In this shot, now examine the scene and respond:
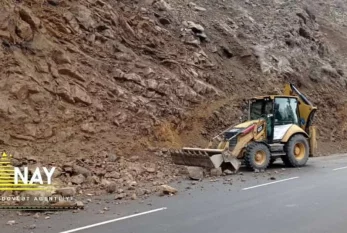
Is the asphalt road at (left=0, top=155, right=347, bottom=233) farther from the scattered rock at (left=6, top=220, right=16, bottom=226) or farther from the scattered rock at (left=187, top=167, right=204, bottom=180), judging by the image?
the scattered rock at (left=187, top=167, right=204, bottom=180)

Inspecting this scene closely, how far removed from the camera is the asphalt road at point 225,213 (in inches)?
266

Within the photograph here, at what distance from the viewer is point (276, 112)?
15.0m

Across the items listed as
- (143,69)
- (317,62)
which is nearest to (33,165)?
(143,69)

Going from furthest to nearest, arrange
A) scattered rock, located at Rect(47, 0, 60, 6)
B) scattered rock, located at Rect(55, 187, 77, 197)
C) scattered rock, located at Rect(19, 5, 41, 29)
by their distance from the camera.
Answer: scattered rock, located at Rect(47, 0, 60, 6) < scattered rock, located at Rect(19, 5, 41, 29) < scattered rock, located at Rect(55, 187, 77, 197)

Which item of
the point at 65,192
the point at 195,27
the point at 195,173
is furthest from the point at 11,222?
the point at 195,27

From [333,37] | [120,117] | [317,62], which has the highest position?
[333,37]

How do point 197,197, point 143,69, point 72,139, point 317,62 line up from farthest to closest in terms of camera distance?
point 317,62, point 143,69, point 72,139, point 197,197

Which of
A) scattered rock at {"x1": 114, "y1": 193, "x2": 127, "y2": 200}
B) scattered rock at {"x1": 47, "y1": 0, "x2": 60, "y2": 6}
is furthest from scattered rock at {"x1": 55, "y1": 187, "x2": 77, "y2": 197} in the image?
scattered rock at {"x1": 47, "y1": 0, "x2": 60, "y2": 6}

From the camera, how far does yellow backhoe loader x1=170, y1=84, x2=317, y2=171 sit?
1335 cm

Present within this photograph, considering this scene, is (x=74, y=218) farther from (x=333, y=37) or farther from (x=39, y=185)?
(x=333, y=37)

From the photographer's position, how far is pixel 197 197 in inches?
372

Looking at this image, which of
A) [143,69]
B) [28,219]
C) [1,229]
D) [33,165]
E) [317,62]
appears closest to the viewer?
[1,229]

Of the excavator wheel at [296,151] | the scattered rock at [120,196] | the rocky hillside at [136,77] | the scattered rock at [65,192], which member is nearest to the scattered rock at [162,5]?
the rocky hillside at [136,77]

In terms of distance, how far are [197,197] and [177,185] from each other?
1776mm
